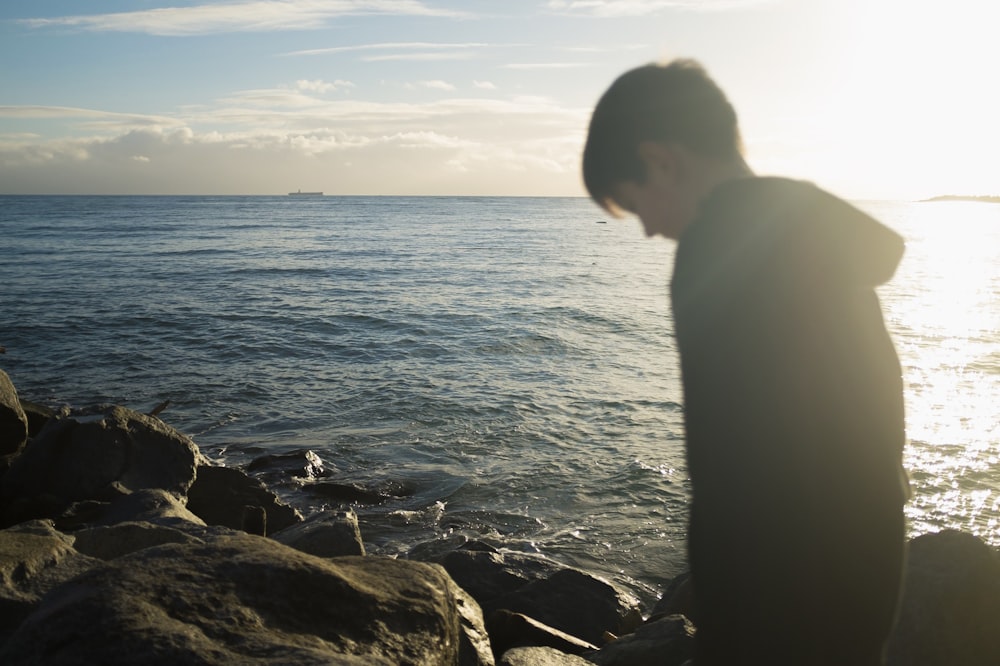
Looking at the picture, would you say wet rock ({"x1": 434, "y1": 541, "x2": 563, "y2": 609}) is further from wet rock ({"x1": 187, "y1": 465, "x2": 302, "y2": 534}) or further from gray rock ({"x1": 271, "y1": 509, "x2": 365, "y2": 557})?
wet rock ({"x1": 187, "y1": 465, "x2": 302, "y2": 534})

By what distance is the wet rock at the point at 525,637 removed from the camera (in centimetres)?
537

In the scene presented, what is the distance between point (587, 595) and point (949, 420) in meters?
8.68

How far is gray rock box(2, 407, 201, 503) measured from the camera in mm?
8109

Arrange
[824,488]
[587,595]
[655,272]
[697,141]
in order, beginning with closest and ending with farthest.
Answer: [824,488] < [697,141] < [587,595] < [655,272]

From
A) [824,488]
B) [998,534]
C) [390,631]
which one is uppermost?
[824,488]

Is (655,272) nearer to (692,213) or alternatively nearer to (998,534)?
(998,534)

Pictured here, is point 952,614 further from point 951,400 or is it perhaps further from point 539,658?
point 951,400

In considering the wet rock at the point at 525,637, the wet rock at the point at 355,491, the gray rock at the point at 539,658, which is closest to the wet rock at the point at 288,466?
the wet rock at the point at 355,491

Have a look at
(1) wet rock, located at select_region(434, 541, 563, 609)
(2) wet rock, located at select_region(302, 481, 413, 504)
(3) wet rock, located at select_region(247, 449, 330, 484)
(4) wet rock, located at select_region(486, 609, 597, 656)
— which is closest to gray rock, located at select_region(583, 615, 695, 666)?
(4) wet rock, located at select_region(486, 609, 597, 656)

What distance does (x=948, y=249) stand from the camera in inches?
2232

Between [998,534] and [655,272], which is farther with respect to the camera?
[655,272]

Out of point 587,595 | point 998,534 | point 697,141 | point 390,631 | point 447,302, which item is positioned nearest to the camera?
point 697,141

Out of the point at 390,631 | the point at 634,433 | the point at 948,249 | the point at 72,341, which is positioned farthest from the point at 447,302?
the point at 948,249

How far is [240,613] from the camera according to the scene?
10.1 feet
